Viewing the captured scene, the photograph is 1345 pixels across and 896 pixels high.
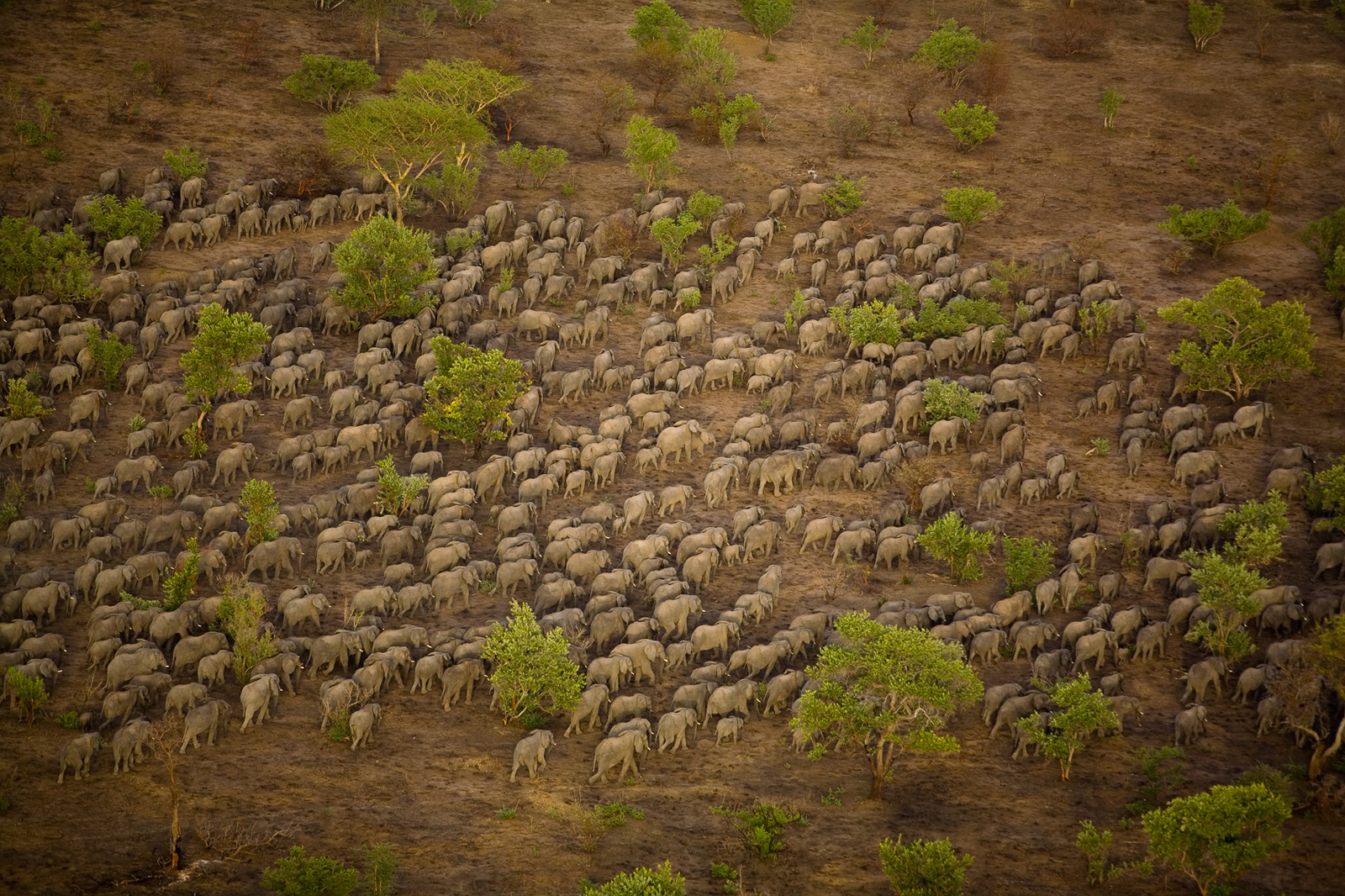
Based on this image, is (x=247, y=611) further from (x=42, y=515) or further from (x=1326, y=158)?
(x=1326, y=158)

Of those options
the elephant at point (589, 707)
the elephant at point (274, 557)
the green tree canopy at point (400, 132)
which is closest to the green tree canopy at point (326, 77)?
the green tree canopy at point (400, 132)

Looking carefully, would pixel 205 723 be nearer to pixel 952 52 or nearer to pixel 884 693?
pixel 884 693

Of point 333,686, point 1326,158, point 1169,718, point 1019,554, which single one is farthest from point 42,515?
point 1326,158

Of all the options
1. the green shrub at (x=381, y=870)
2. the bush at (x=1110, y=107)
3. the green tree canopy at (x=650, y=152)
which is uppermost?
the bush at (x=1110, y=107)

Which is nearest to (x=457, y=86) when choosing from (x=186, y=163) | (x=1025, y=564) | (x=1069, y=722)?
(x=186, y=163)

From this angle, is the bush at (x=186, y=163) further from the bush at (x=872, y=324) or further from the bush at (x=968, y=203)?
the bush at (x=968, y=203)
